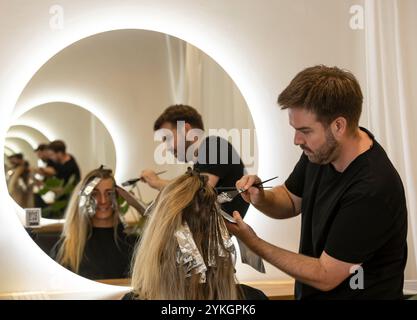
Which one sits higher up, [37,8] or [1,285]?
[37,8]

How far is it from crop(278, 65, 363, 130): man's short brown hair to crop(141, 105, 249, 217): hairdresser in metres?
0.70

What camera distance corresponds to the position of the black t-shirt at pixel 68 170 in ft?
7.70

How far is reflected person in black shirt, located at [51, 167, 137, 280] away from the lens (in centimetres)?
237

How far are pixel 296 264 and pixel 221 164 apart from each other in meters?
0.78

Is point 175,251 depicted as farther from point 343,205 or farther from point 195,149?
point 195,149

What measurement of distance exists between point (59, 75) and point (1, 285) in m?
0.84

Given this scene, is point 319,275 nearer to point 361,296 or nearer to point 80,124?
point 361,296

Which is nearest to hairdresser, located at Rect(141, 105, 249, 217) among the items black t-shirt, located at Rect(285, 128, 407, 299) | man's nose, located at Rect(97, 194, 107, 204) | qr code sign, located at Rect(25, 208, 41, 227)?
man's nose, located at Rect(97, 194, 107, 204)

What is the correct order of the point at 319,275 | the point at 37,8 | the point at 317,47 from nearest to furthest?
the point at 319,275 < the point at 37,8 < the point at 317,47

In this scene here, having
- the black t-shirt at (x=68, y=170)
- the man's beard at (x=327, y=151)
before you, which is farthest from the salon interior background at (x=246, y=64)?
the man's beard at (x=327, y=151)

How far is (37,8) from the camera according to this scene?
2.31 meters

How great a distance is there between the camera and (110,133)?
2.38 metres

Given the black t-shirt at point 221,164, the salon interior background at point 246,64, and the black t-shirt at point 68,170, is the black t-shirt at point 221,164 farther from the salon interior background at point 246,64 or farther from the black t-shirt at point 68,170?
the black t-shirt at point 68,170

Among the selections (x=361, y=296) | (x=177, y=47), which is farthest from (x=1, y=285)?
(x=361, y=296)
